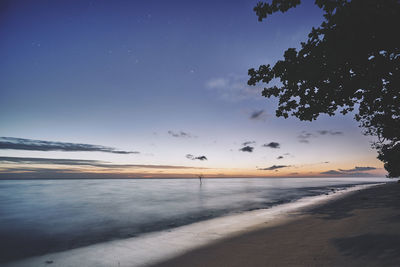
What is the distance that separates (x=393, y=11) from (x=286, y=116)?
4218 mm

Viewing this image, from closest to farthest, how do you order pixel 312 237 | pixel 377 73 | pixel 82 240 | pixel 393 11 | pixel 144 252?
pixel 393 11, pixel 377 73, pixel 312 237, pixel 144 252, pixel 82 240

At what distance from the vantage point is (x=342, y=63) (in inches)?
254

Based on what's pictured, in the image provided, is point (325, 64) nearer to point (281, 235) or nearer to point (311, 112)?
point (311, 112)

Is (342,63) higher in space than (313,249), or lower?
higher

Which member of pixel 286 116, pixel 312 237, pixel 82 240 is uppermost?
pixel 286 116

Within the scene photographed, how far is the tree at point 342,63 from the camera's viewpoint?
551cm

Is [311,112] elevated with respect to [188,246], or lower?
elevated

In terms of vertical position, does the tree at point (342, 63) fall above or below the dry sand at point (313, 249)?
above

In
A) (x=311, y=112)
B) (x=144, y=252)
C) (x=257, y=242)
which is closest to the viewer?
(x=311, y=112)

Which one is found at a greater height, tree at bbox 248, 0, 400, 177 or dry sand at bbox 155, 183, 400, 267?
tree at bbox 248, 0, 400, 177

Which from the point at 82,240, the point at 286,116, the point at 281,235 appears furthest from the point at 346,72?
the point at 82,240

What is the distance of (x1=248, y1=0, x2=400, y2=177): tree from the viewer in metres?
5.51

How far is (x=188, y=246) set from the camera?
396 inches

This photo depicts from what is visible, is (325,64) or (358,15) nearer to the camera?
(358,15)
